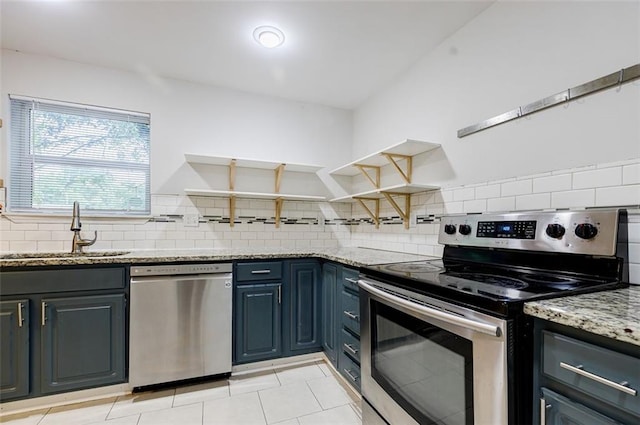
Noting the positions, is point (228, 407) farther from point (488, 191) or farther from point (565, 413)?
point (488, 191)

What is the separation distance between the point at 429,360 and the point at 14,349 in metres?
2.26

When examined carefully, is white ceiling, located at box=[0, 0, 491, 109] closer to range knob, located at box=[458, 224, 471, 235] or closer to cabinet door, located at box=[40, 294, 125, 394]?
range knob, located at box=[458, 224, 471, 235]

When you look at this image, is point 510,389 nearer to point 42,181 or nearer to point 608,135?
point 608,135

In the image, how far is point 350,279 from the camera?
1.90 metres

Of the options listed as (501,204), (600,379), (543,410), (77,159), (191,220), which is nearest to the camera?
(600,379)

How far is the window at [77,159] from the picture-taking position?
7.58 feet

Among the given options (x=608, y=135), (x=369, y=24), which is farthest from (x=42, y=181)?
(x=608, y=135)

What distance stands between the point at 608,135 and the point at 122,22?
8.91 feet

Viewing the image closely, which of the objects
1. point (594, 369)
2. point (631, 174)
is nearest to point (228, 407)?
point (594, 369)

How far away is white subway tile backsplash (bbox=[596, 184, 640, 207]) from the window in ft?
9.72

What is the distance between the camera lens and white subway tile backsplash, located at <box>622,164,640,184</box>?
3.76 feet

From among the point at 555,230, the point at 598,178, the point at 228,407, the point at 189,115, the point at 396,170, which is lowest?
the point at 228,407

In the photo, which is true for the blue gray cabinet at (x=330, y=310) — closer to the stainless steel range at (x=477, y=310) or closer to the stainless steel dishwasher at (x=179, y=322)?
the stainless steel range at (x=477, y=310)

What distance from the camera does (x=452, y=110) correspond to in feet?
6.67
